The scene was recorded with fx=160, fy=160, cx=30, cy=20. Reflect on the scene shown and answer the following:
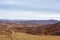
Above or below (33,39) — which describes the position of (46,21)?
above

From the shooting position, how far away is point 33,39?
11.1 m

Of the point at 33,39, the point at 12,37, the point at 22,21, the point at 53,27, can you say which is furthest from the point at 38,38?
the point at 53,27

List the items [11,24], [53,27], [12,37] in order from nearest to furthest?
[12,37], [11,24], [53,27]

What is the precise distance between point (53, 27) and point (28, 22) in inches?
122

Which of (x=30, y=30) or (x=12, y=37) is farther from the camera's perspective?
(x=30, y=30)

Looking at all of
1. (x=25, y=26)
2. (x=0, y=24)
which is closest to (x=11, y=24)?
(x=25, y=26)

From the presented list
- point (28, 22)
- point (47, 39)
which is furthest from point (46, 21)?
point (47, 39)

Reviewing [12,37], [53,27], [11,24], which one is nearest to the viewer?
[12,37]

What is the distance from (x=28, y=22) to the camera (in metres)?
15.1

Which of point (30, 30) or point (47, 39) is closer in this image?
point (47, 39)

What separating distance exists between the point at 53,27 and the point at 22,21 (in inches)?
147

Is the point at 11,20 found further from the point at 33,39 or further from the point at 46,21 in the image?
the point at 33,39

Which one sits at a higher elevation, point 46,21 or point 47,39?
point 46,21

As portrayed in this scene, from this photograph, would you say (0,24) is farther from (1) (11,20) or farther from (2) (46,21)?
(2) (46,21)
